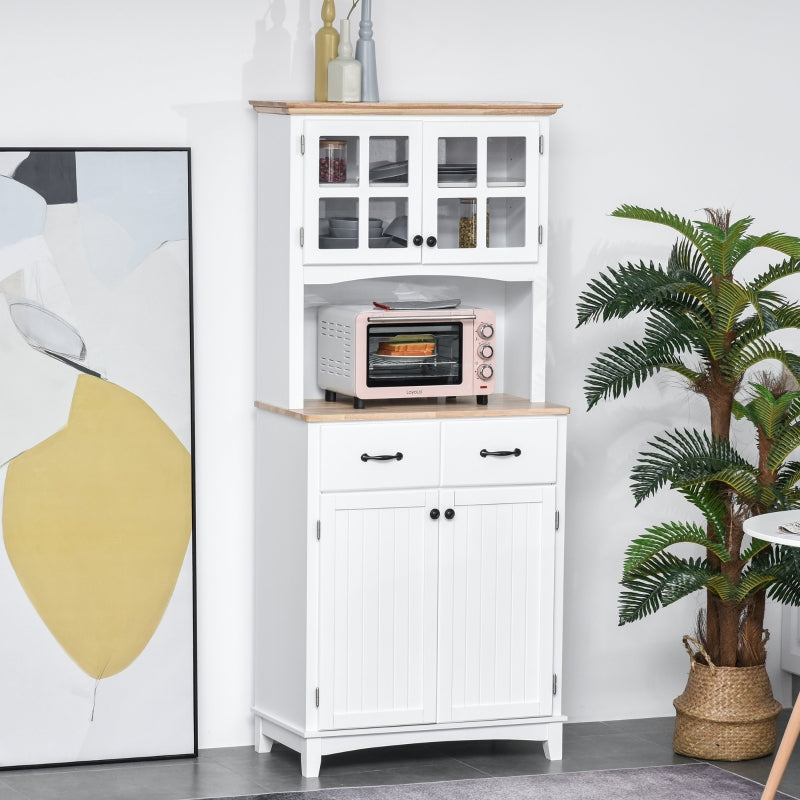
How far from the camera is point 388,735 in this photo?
13.9 feet

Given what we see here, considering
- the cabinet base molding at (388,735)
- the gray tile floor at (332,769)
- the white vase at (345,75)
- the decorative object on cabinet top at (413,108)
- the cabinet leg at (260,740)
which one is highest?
the white vase at (345,75)

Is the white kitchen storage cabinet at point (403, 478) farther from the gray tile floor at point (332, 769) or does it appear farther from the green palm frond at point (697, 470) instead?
the green palm frond at point (697, 470)

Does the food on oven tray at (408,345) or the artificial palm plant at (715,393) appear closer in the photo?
the artificial palm plant at (715,393)

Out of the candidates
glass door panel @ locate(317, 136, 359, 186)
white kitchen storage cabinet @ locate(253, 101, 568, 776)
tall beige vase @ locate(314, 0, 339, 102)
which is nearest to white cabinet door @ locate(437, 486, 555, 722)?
white kitchen storage cabinet @ locate(253, 101, 568, 776)

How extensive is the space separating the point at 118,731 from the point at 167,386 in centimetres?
104

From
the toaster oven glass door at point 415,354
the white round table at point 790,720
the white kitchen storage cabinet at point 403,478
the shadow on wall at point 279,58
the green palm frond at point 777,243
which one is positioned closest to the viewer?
the white round table at point 790,720

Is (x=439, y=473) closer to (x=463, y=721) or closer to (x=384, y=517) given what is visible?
(x=384, y=517)

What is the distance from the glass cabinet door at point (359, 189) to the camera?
4125mm

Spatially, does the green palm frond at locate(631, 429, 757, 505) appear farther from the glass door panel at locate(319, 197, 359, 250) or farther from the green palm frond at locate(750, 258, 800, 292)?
the glass door panel at locate(319, 197, 359, 250)

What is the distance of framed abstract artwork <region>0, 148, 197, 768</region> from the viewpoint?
420 cm

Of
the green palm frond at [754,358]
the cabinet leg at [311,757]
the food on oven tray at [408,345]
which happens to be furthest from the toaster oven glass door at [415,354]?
the cabinet leg at [311,757]

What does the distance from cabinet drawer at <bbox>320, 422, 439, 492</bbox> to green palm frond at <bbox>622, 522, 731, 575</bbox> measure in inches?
23.6

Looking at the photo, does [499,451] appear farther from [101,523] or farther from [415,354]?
[101,523]

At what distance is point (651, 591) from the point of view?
166 inches
